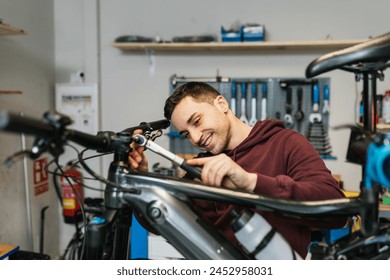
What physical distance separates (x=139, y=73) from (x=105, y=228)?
210 cm

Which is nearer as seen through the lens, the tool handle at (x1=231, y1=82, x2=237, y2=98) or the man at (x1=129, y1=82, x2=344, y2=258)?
the man at (x1=129, y1=82, x2=344, y2=258)

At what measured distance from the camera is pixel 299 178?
83 centimetres

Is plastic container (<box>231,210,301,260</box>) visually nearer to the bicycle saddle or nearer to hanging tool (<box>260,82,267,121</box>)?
the bicycle saddle

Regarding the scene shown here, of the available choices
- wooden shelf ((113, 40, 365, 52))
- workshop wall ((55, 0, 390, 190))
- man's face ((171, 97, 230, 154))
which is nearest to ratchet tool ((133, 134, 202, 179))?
man's face ((171, 97, 230, 154))

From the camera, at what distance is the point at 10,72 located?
6.97ft

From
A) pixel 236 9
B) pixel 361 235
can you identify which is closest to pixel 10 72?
pixel 236 9

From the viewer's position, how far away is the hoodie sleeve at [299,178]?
0.70m

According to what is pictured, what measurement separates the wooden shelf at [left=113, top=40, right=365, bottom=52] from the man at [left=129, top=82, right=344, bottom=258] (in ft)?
4.52

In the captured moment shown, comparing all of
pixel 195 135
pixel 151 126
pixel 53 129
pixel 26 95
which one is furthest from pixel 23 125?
pixel 26 95

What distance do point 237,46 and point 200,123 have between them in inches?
60.6

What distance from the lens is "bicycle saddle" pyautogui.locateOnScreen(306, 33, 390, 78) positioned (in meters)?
0.54

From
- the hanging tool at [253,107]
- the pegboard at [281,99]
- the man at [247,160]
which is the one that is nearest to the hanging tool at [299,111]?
the pegboard at [281,99]

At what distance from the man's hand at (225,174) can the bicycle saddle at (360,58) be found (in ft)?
0.69

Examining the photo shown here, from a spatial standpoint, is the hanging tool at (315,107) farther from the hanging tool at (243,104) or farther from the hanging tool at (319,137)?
the hanging tool at (243,104)
